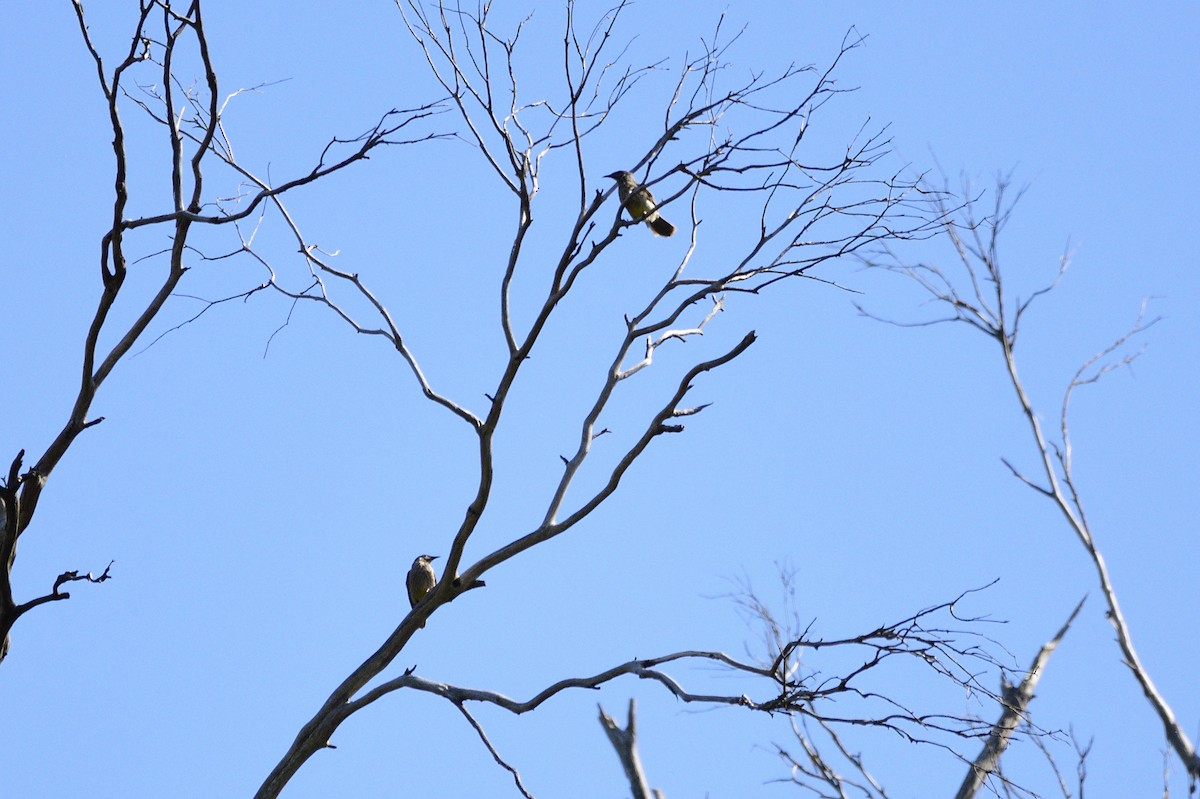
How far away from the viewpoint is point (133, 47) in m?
4.12

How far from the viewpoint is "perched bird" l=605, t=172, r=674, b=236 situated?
4.00 meters

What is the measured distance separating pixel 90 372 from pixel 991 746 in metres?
4.21

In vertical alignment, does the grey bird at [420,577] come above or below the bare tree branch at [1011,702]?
above

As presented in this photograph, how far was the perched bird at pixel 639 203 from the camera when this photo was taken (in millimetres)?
3998

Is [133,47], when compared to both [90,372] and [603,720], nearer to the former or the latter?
[90,372]

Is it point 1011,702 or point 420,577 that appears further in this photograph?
point 420,577

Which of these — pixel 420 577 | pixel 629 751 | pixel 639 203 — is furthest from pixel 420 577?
pixel 639 203

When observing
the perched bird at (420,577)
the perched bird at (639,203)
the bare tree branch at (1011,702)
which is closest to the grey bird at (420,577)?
the perched bird at (420,577)

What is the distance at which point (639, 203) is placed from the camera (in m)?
5.19

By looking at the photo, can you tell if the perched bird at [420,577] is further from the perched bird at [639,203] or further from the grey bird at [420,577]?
the perched bird at [639,203]

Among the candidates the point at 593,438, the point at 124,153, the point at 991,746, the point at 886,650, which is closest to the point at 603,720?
the point at 991,746

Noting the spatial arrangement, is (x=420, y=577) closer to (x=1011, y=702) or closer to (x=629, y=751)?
(x=629, y=751)

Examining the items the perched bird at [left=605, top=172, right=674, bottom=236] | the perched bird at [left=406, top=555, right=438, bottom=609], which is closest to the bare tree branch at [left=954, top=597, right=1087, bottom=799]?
the perched bird at [left=605, top=172, right=674, bottom=236]

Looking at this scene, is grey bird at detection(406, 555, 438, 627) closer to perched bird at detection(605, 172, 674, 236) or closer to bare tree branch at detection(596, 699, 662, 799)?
bare tree branch at detection(596, 699, 662, 799)
